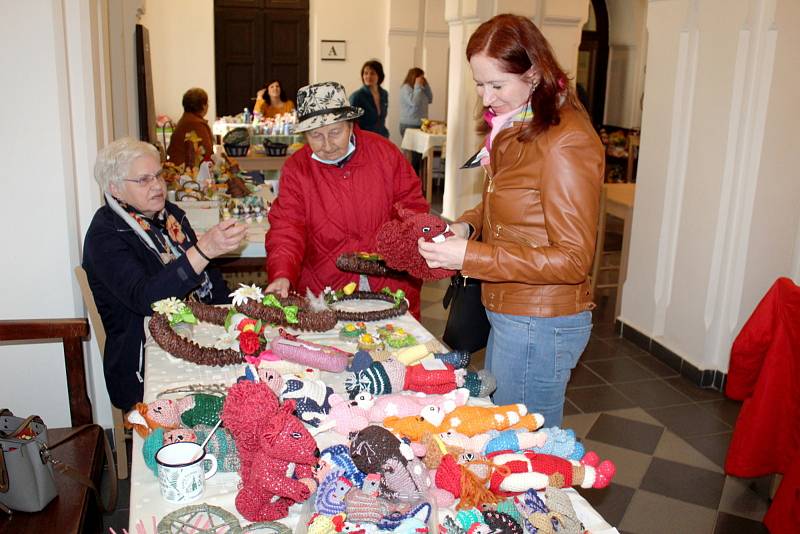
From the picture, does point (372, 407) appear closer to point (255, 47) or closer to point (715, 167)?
point (715, 167)

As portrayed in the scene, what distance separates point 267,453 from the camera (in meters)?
1.35

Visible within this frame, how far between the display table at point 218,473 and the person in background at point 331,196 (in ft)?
1.00

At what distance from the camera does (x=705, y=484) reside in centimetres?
310

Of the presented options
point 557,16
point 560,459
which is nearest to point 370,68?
point 557,16

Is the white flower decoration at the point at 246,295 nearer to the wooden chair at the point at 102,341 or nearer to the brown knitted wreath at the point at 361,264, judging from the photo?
the brown knitted wreath at the point at 361,264

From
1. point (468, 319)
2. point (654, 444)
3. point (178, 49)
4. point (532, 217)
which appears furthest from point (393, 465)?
point (178, 49)

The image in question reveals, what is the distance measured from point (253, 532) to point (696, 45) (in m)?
3.78

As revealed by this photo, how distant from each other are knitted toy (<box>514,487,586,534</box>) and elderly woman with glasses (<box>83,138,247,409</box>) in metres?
1.44

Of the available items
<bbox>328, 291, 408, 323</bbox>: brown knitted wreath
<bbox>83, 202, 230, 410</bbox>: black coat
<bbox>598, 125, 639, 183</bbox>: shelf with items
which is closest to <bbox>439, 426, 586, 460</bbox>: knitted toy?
<bbox>328, 291, 408, 323</bbox>: brown knitted wreath

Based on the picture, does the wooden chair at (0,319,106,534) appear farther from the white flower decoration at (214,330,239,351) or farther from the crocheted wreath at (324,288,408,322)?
the crocheted wreath at (324,288,408,322)

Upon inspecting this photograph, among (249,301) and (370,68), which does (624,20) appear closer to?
(370,68)

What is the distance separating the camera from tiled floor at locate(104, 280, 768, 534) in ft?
9.35

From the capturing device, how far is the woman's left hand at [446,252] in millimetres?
1808

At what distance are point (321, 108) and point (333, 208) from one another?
402mm
